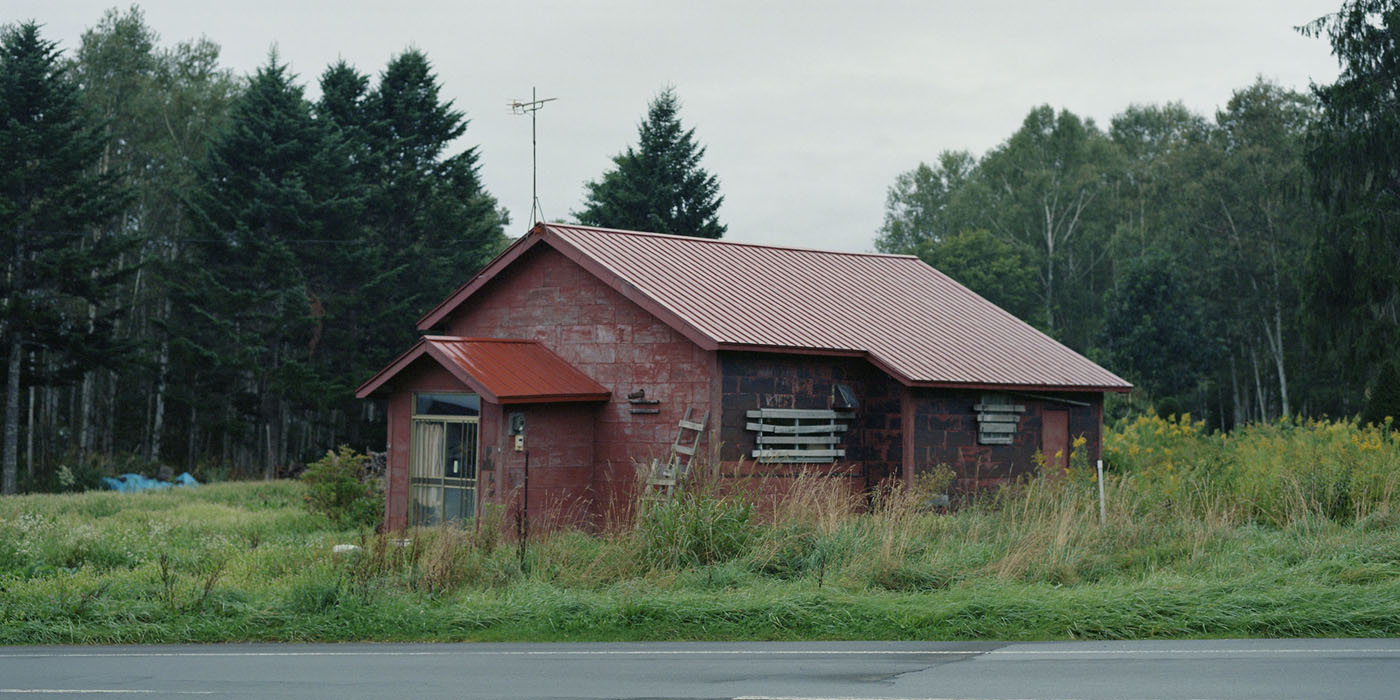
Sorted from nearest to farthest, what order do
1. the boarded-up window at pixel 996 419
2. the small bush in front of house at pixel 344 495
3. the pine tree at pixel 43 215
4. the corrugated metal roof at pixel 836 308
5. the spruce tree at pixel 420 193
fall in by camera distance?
the corrugated metal roof at pixel 836 308, the boarded-up window at pixel 996 419, the small bush in front of house at pixel 344 495, the pine tree at pixel 43 215, the spruce tree at pixel 420 193

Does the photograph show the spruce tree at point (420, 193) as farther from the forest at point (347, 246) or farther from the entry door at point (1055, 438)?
the entry door at point (1055, 438)

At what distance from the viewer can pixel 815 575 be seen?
518 inches

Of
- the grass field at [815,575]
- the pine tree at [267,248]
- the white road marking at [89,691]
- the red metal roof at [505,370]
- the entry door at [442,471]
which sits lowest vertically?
the white road marking at [89,691]

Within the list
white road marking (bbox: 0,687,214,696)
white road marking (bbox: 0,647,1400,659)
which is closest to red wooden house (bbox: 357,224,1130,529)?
white road marking (bbox: 0,647,1400,659)

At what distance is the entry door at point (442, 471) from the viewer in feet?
63.9

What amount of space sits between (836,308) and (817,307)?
1.67 ft

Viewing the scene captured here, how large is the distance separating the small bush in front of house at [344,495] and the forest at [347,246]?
14.5 m

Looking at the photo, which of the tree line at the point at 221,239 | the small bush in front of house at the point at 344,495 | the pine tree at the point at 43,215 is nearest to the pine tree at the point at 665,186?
the tree line at the point at 221,239

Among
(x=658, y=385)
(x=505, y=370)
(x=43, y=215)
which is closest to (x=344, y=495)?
(x=505, y=370)

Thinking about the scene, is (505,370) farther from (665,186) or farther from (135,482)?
(665,186)

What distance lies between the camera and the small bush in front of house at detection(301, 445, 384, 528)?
22.2 m

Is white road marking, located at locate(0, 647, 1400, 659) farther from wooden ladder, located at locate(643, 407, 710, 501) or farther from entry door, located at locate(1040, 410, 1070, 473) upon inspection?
entry door, located at locate(1040, 410, 1070, 473)

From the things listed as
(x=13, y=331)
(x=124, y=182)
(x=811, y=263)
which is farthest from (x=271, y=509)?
(x=124, y=182)

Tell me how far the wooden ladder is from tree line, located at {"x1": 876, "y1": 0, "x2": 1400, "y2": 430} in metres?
17.8
